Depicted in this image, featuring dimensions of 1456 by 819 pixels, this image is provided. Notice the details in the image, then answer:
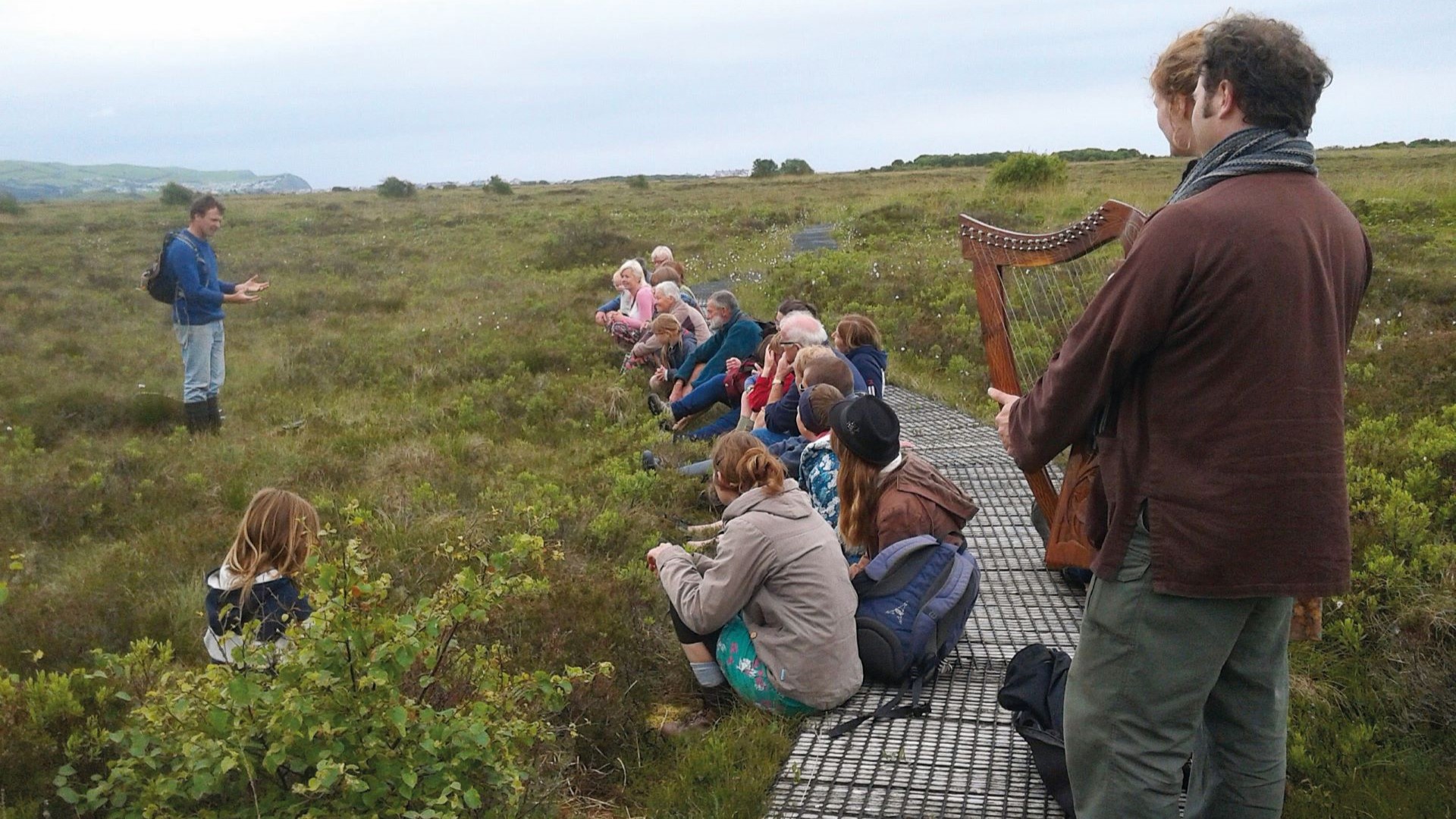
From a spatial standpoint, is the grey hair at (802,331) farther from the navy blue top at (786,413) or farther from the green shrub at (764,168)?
the green shrub at (764,168)

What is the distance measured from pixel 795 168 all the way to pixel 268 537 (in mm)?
62096

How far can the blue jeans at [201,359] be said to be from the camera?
8.41 m

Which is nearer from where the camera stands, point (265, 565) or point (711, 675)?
point (265, 565)

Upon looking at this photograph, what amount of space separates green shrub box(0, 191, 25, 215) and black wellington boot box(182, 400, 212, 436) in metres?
37.3

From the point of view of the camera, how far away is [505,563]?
271 cm

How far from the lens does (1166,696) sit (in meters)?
2.16

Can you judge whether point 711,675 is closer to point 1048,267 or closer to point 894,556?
point 894,556

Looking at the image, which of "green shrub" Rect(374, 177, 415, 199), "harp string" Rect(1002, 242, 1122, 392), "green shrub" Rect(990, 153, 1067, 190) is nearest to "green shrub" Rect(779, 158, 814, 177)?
"green shrub" Rect(374, 177, 415, 199)

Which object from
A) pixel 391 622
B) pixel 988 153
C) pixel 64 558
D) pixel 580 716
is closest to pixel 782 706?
pixel 580 716

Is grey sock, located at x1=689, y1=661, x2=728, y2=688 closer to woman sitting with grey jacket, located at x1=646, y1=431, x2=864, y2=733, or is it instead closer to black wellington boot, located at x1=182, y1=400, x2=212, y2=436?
woman sitting with grey jacket, located at x1=646, y1=431, x2=864, y2=733

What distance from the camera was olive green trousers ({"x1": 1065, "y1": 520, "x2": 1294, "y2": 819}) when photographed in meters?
2.13

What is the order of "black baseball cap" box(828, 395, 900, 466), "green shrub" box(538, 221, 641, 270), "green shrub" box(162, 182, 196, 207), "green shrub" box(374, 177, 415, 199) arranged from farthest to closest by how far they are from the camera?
"green shrub" box(374, 177, 415, 199)
"green shrub" box(162, 182, 196, 207)
"green shrub" box(538, 221, 641, 270)
"black baseball cap" box(828, 395, 900, 466)

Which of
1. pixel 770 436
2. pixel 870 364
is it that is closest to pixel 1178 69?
pixel 870 364

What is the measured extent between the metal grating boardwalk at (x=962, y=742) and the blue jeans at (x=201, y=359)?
22.0 feet
